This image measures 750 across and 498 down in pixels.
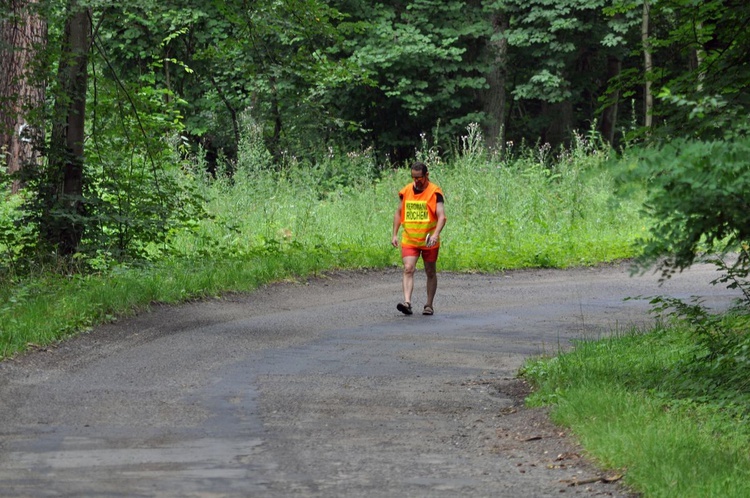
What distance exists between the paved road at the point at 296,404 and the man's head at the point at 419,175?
1562mm

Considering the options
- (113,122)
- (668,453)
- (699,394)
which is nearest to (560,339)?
(699,394)

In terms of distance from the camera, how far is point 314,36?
16.6 metres

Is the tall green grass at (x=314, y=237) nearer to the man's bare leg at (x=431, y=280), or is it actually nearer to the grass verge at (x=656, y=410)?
the man's bare leg at (x=431, y=280)

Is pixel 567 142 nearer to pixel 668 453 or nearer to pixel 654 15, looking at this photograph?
pixel 654 15

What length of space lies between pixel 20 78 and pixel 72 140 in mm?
1518

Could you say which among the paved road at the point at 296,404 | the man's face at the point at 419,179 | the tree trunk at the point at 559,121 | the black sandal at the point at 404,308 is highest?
the tree trunk at the point at 559,121

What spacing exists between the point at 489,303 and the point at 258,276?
124 inches

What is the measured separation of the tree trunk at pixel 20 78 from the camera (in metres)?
14.2

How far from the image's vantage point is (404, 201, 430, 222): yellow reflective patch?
50.0ft

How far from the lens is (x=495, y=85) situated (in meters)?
35.8

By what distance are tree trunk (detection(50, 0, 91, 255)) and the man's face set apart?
429cm

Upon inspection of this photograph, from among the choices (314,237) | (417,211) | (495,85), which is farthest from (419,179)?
(495,85)

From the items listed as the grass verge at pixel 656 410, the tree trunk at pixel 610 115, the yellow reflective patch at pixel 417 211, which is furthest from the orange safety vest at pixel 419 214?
the tree trunk at pixel 610 115

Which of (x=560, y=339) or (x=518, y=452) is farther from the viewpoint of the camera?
(x=560, y=339)
